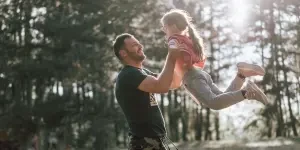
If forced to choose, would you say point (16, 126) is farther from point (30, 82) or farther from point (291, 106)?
point (291, 106)

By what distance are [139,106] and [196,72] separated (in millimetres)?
1042

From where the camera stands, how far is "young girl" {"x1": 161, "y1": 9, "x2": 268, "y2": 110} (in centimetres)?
526

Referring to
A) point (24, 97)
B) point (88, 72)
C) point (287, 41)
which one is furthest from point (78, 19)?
point (287, 41)

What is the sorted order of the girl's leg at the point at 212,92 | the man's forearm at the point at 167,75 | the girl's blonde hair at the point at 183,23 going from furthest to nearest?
the girl's blonde hair at the point at 183,23 → the girl's leg at the point at 212,92 → the man's forearm at the point at 167,75

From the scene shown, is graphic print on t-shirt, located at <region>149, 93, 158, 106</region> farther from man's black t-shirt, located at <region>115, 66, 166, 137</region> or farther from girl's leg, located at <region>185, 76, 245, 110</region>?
girl's leg, located at <region>185, 76, 245, 110</region>

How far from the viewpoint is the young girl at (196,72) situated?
17.3 feet

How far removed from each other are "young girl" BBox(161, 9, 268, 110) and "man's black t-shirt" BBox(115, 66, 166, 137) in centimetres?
67

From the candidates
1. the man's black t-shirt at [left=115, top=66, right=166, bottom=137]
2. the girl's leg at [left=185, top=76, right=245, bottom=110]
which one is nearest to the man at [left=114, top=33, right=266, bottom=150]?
the man's black t-shirt at [left=115, top=66, right=166, bottom=137]

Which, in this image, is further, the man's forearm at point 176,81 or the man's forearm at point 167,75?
the man's forearm at point 176,81

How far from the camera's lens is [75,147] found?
95.7 feet

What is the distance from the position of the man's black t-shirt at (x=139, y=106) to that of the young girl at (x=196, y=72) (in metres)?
0.67

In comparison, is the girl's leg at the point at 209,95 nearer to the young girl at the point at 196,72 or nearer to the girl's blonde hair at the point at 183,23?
the young girl at the point at 196,72

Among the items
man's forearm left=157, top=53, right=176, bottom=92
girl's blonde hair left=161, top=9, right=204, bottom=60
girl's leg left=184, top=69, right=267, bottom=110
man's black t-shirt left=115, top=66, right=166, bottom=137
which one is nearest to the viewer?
man's forearm left=157, top=53, right=176, bottom=92

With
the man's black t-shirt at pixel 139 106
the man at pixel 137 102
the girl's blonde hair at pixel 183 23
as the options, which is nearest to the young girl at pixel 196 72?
the girl's blonde hair at pixel 183 23
